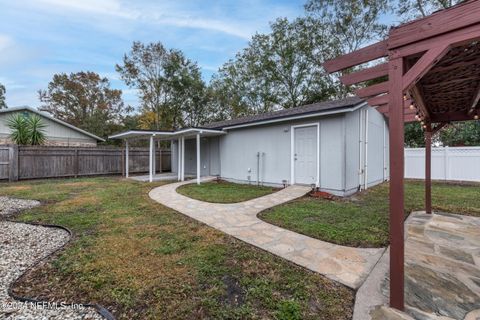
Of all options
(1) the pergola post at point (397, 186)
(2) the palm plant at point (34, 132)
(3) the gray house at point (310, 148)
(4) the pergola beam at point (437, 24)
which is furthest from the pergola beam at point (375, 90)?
(2) the palm plant at point (34, 132)

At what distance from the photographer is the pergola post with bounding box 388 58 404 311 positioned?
1.92m

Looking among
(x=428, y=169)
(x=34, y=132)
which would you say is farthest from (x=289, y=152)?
(x=34, y=132)

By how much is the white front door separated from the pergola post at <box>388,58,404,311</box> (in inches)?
217

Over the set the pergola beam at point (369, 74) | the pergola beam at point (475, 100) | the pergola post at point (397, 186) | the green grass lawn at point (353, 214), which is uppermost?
the pergola beam at point (475, 100)

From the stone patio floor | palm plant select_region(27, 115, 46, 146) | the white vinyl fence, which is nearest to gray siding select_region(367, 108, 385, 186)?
the white vinyl fence

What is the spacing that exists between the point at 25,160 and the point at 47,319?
11729mm

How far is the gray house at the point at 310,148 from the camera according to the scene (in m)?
6.93

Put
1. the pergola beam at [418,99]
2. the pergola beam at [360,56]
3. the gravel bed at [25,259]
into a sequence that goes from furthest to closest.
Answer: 1. the pergola beam at [418,99]
2. the pergola beam at [360,56]
3. the gravel bed at [25,259]

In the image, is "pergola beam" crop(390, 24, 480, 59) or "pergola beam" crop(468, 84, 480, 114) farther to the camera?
"pergola beam" crop(468, 84, 480, 114)

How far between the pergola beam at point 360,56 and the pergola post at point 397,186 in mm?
180

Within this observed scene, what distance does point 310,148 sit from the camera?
7566mm

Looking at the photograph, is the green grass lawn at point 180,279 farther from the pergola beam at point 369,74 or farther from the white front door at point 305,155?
the white front door at point 305,155

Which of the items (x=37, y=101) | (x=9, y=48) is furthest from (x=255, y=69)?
(x=37, y=101)

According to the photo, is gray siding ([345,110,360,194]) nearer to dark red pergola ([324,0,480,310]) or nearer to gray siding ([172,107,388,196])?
gray siding ([172,107,388,196])
